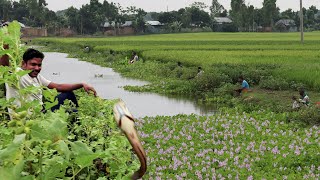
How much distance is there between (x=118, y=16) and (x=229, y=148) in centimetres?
9063

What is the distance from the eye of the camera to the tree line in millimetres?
92625

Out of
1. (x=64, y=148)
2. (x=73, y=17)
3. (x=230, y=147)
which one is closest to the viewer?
(x=64, y=148)

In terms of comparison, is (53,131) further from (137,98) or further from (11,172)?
(137,98)

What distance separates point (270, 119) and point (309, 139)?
2.48 meters

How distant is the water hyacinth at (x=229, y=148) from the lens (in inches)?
277

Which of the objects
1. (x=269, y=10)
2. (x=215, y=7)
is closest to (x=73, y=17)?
(x=269, y=10)

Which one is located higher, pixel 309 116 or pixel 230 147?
pixel 309 116

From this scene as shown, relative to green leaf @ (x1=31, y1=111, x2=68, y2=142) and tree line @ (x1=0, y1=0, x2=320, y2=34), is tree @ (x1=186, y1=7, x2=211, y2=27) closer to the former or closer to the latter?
tree line @ (x1=0, y1=0, x2=320, y2=34)

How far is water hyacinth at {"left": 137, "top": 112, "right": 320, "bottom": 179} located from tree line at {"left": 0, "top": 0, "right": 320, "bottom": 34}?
267 feet

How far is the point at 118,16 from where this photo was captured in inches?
3826

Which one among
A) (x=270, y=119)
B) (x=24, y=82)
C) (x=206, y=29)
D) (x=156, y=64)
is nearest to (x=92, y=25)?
(x=206, y=29)

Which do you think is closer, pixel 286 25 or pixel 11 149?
pixel 11 149

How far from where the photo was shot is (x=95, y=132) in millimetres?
2988

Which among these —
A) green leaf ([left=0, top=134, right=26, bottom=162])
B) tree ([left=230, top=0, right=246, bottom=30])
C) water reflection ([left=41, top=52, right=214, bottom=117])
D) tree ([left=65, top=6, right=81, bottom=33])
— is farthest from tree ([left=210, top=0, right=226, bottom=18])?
green leaf ([left=0, top=134, right=26, bottom=162])
